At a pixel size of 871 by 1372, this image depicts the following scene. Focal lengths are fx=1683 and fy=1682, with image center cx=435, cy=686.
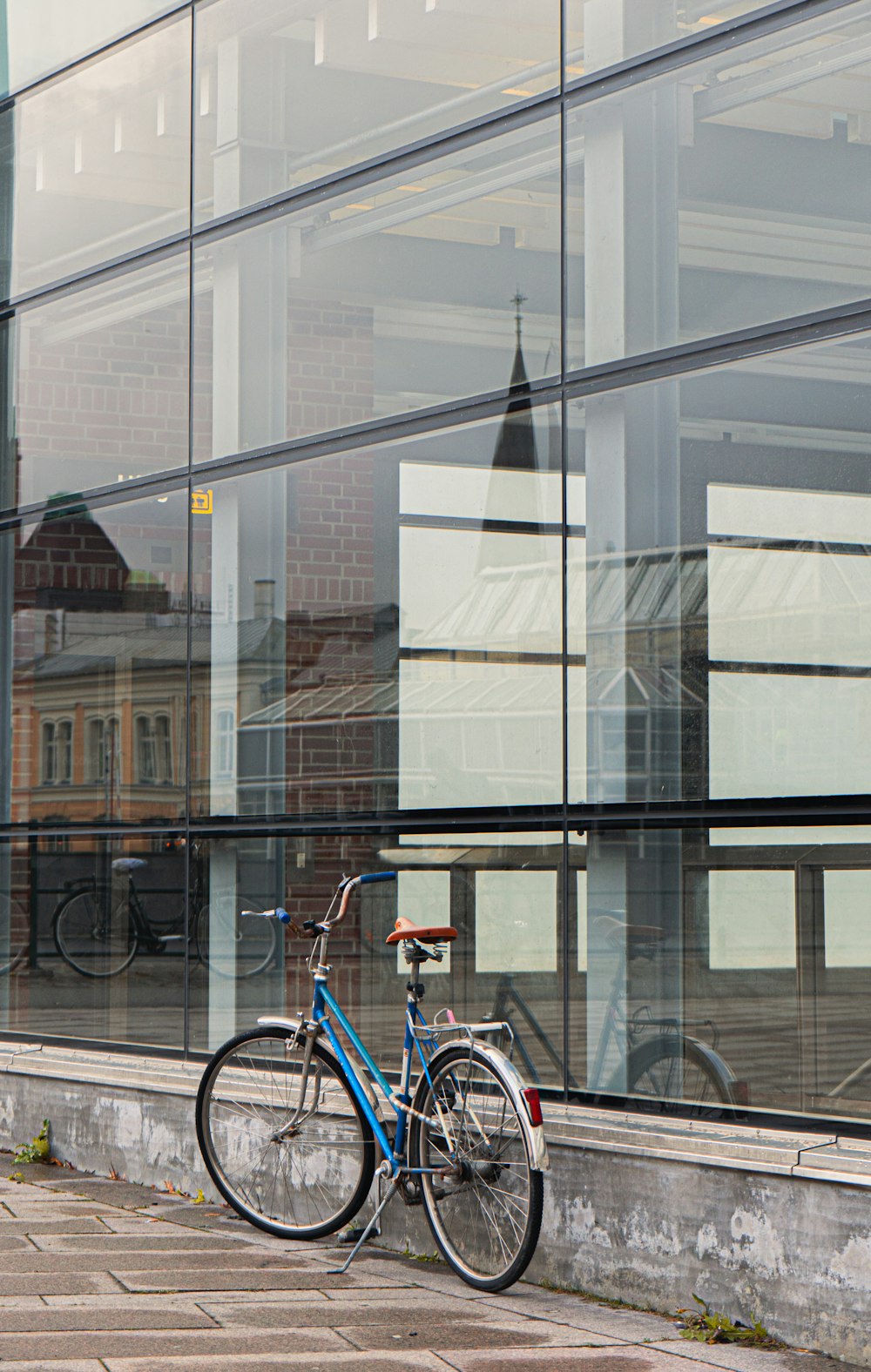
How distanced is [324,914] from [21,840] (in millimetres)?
2403

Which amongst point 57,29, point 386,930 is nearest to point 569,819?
point 386,930

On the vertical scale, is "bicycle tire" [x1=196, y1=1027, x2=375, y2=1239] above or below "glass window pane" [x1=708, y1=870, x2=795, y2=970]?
below

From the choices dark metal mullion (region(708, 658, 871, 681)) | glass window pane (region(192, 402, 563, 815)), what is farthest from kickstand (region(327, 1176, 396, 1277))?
dark metal mullion (region(708, 658, 871, 681))

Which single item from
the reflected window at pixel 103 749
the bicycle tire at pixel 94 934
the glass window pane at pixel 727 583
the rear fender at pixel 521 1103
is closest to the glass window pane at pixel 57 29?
the reflected window at pixel 103 749

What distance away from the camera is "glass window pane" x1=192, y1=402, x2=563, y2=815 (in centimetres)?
630

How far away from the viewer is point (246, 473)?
7621mm

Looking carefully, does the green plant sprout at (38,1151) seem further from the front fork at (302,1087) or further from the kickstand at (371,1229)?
the kickstand at (371,1229)

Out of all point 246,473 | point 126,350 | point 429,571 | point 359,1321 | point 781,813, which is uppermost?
point 126,350

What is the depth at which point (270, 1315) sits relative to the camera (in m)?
4.99

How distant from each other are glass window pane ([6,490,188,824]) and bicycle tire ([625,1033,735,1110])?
286cm

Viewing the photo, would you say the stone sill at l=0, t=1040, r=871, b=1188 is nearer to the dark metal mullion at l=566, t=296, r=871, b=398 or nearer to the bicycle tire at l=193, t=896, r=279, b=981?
the bicycle tire at l=193, t=896, r=279, b=981

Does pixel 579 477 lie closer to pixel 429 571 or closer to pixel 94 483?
pixel 429 571

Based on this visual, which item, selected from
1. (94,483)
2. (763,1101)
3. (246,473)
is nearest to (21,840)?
(94,483)

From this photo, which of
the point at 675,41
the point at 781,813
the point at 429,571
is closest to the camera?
the point at 781,813
